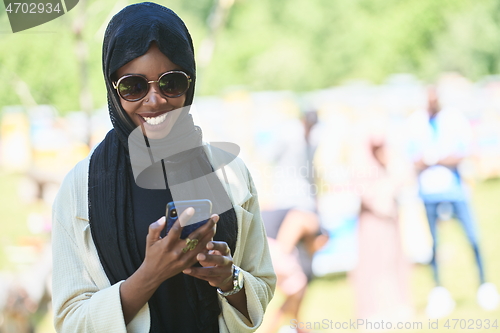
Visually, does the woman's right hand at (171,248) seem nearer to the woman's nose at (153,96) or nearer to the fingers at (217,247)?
the fingers at (217,247)

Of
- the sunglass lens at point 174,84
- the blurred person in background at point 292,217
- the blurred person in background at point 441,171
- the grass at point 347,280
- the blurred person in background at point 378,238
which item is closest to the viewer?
the sunglass lens at point 174,84

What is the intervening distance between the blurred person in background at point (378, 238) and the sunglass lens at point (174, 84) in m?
4.21

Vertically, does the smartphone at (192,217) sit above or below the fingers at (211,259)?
above

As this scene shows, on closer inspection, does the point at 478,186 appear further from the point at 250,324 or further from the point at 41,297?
the point at 250,324

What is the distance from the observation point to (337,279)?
5.38 metres

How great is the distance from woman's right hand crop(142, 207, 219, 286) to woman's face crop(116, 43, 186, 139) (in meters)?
0.33

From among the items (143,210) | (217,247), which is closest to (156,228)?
(217,247)

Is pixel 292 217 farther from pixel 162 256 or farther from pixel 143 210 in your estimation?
pixel 162 256

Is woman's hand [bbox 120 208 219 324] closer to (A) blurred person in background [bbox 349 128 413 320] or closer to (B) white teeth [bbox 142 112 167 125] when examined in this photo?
(B) white teeth [bbox 142 112 167 125]

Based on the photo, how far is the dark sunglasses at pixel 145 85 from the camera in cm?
127

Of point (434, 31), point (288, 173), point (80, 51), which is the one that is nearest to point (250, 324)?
point (80, 51)

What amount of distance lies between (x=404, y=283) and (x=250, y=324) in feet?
14.0

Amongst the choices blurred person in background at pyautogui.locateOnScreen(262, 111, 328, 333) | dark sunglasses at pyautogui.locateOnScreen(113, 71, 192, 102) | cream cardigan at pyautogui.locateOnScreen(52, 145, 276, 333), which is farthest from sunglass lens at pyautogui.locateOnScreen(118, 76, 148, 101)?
blurred person in background at pyautogui.locateOnScreen(262, 111, 328, 333)

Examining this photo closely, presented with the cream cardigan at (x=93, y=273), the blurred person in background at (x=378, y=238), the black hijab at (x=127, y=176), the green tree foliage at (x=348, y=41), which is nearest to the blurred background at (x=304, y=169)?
the blurred person in background at (x=378, y=238)
